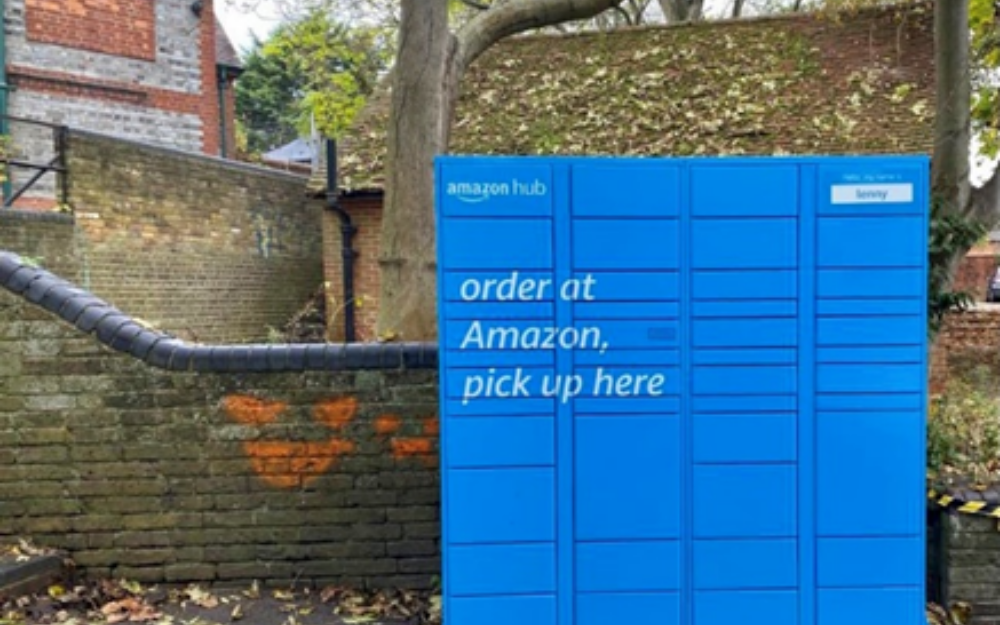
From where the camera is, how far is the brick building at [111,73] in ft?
37.0

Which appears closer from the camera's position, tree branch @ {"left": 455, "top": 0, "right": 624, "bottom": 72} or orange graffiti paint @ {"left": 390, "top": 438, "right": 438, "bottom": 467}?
orange graffiti paint @ {"left": 390, "top": 438, "right": 438, "bottom": 467}

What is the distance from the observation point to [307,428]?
13.0ft

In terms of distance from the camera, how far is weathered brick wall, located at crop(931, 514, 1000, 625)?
3.52 meters

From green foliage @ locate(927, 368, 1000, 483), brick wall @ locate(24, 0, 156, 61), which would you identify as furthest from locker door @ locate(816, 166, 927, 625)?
brick wall @ locate(24, 0, 156, 61)

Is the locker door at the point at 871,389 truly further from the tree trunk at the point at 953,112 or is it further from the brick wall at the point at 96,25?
the brick wall at the point at 96,25

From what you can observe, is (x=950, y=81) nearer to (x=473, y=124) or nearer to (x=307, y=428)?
(x=307, y=428)

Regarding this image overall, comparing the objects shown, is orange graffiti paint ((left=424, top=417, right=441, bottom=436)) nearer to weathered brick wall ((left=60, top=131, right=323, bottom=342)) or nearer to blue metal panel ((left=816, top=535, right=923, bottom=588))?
blue metal panel ((left=816, top=535, right=923, bottom=588))

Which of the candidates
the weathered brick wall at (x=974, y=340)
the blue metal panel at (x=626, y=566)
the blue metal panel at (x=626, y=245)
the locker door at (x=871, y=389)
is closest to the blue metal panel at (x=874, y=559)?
the locker door at (x=871, y=389)

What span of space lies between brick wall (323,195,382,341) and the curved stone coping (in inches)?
285

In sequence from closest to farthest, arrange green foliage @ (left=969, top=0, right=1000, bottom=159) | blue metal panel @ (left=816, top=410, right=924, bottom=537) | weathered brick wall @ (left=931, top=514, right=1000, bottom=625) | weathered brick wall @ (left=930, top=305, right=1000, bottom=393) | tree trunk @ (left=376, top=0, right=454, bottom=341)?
blue metal panel @ (left=816, top=410, right=924, bottom=537), weathered brick wall @ (left=931, top=514, right=1000, bottom=625), tree trunk @ (left=376, top=0, right=454, bottom=341), green foliage @ (left=969, top=0, right=1000, bottom=159), weathered brick wall @ (left=930, top=305, right=1000, bottom=393)

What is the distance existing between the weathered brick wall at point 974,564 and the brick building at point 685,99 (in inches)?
281

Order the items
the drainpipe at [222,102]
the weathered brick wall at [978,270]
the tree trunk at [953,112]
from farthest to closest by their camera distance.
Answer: the weathered brick wall at [978,270], the drainpipe at [222,102], the tree trunk at [953,112]

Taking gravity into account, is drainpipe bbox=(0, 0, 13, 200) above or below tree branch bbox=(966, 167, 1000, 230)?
above

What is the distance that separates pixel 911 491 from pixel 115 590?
3.64 meters
